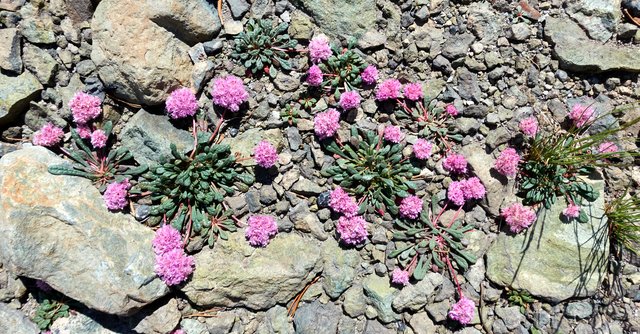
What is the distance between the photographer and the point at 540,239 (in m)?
5.01

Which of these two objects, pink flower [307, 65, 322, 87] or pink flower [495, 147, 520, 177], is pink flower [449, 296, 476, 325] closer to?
pink flower [495, 147, 520, 177]

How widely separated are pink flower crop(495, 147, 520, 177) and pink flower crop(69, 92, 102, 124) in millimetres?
4459

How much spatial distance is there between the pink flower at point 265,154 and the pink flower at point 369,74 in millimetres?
1326

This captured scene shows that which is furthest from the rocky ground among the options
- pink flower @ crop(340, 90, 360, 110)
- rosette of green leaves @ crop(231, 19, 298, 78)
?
pink flower @ crop(340, 90, 360, 110)

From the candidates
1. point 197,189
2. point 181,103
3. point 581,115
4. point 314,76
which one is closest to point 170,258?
point 197,189

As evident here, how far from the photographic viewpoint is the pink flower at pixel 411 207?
4938 mm

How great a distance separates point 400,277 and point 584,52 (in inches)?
129

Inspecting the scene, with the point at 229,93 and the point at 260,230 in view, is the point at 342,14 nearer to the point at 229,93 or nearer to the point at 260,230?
the point at 229,93

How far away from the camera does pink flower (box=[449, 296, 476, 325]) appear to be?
4.89 m

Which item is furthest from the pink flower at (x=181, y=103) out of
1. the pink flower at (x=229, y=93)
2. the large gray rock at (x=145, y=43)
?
the pink flower at (x=229, y=93)

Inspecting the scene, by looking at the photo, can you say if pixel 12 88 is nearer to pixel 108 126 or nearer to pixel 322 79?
pixel 108 126

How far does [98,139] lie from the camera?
4871 millimetres

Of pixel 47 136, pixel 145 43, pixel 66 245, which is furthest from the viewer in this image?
pixel 47 136

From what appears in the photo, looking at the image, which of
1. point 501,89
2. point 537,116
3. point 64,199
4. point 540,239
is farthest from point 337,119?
point 64,199
